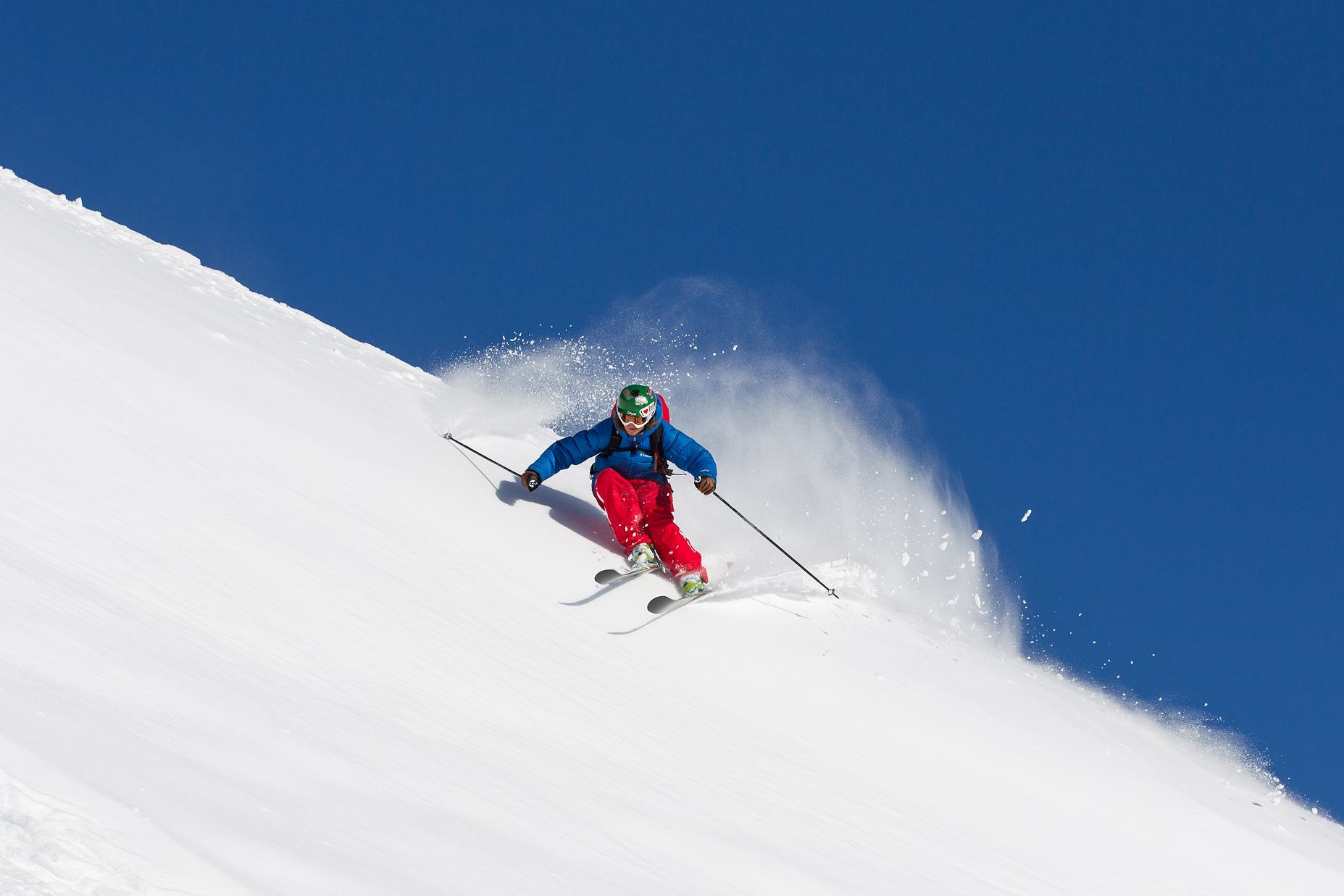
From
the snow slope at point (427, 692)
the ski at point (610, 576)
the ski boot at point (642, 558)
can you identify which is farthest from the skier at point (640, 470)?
the snow slope at point (427, 692)

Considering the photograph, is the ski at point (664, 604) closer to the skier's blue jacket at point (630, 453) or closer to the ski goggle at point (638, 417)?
the skier's blue jacket at point (630, 453)

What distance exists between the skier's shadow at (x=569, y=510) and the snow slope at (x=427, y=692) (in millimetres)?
60

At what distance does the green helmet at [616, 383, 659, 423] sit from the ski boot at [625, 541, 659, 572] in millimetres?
925

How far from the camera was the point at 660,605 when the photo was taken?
580 centimetres

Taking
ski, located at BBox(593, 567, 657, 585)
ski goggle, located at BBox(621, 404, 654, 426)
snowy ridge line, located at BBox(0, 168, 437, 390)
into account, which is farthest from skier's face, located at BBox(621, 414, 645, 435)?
snowy ridge line, located at BBox(0, 168, 437, 390)

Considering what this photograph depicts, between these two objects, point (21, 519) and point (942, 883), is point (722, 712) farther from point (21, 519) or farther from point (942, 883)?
point (21, 519)

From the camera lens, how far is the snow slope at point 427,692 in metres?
1.97

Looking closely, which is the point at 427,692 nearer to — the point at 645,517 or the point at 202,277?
the point at 645,517

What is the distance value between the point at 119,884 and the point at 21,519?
229 centimetres

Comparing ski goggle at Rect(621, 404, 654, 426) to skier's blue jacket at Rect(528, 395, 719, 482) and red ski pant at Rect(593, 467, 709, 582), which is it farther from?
red ski pant at Rect(593, 467, 709, 582)

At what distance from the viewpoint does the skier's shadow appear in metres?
6.93

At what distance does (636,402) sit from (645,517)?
33.0 inches

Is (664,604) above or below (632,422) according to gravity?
below

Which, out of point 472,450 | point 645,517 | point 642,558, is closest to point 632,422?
point 645,517
